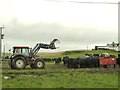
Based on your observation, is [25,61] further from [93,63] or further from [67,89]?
[67,89]

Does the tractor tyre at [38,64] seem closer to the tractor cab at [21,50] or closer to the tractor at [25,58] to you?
the tractor at [25,58]

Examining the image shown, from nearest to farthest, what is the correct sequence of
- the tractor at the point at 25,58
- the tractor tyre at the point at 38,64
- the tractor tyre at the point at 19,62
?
the tractor tyre at the point at 19,62
the tractor at the point at 25,58
the tractor tyre at the point at 38,64

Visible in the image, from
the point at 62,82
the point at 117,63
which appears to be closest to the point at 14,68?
the point at 117,63

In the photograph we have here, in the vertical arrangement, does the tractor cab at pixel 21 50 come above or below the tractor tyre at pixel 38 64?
above

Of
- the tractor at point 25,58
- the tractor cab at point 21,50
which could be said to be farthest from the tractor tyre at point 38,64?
the tractor cab at point 21,50

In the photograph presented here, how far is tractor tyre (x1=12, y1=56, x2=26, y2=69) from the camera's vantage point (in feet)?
121

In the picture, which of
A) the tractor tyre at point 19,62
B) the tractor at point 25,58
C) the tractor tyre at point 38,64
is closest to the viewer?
the tractor tyre at point 19,62

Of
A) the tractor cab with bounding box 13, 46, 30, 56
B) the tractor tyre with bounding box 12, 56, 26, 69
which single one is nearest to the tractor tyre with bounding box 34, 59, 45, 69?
the tractor cab with bounding box 13, 46, 30, 56

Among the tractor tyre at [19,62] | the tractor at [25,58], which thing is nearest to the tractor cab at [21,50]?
the tractor at [25,58]

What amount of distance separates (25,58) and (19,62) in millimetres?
827

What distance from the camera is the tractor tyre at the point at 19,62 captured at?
36812mm

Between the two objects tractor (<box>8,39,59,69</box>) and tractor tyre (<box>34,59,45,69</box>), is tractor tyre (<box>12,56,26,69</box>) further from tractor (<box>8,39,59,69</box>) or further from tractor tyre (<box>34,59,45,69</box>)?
tractor tyre (<box>34,59,45,69</box>)

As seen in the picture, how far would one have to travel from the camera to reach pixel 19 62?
37.1m

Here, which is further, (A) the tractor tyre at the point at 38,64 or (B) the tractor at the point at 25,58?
(A) the tractor tyre at the point at 38,64
